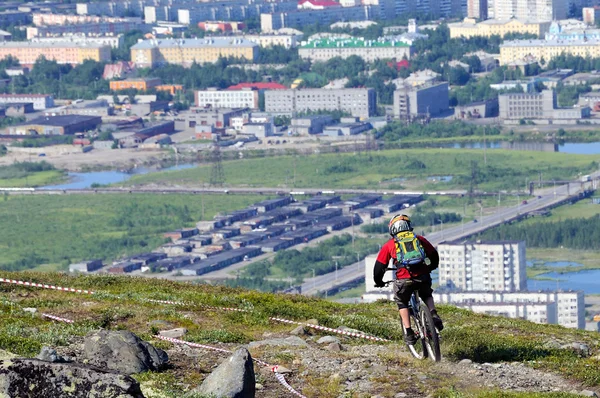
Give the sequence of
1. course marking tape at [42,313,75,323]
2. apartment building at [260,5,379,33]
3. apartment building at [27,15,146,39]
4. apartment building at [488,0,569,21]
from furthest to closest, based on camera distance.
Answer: apartment building at [260,5,379,33]
apartment building at [488,0,569,21]
apartment building at [27,15,146,39]
course marking tape at [42,313,75,323]

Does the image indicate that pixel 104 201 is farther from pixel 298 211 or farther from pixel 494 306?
pixel 494 306

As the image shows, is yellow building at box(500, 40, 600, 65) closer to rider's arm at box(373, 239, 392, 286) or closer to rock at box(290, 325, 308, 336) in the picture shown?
rock at box(290, 325, 308, 336)

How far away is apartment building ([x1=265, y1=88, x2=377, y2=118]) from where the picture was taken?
6519 centimetres

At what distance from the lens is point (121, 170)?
169 ft

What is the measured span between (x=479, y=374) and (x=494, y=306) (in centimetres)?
1943

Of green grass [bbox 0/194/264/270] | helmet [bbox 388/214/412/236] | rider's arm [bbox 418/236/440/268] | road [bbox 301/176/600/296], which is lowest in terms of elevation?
road [bbox 301/176/600/296]

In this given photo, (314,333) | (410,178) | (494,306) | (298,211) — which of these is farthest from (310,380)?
(410,178)

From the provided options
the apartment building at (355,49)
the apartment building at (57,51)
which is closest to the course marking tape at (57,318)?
the apartment building at (355,49)

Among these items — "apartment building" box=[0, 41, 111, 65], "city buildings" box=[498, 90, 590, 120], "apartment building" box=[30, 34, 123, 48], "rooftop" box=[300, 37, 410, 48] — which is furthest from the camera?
"apartment building" box=[30, 34, 123, 48]

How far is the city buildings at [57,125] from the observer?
5953cm

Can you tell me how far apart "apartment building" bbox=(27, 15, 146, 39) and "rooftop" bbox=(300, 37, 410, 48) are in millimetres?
13643

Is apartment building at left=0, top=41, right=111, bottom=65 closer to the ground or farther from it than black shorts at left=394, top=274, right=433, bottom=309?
closer to the ground

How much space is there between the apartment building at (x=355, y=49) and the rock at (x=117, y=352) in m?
70.9

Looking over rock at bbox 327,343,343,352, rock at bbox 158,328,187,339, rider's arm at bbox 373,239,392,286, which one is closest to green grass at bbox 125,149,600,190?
rock at bbox 158,328,187,339
